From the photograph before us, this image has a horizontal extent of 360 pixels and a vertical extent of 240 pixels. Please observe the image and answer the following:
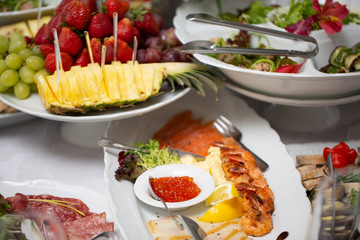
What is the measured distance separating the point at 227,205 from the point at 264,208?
117 mm

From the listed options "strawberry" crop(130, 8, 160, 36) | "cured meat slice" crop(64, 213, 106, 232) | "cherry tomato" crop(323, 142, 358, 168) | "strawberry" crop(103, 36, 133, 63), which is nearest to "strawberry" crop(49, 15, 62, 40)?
"strawberry" crop(103, 36, 133, 63)

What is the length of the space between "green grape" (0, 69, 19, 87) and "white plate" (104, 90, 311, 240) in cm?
47

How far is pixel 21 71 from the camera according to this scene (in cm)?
175

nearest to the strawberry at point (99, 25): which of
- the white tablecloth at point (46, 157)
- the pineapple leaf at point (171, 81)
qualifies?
the pineapple leaf at point (171, 81)

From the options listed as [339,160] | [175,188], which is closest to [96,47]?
[175,188]

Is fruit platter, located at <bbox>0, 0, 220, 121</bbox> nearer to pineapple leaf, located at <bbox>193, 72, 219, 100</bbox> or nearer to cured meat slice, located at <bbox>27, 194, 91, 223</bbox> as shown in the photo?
pineapple leaf, located at <bbox>193, 72, 219, 100</bbox>

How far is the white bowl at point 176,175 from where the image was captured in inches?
50.2

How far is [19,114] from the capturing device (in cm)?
185

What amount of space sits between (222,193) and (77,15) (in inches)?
39.1

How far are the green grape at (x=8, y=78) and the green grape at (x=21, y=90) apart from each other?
0.08 ft

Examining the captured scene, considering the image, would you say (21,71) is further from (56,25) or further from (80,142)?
(80,142)

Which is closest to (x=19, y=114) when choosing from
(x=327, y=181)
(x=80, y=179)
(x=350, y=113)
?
(x=80, y=179)

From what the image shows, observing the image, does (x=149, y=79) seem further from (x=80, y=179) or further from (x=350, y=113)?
(x=350, y=113)

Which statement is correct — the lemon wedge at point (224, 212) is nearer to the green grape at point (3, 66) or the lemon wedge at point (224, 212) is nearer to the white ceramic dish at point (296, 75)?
the white ceramic dish at point (296, 75)
